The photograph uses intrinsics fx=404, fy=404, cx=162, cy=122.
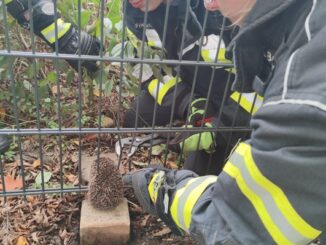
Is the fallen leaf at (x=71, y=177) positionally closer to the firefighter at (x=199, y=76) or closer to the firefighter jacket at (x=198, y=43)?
the firefighter at (x=199, y=76)

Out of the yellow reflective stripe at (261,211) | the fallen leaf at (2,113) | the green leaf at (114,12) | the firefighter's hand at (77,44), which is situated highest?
the green leaf at (114,12)

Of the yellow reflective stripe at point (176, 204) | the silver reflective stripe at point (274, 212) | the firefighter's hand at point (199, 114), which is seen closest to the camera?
the silver reflective stripe at point (274, 212)

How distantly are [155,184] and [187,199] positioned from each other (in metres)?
0.27

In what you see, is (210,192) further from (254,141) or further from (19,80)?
(19,80)

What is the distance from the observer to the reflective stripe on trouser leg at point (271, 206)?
89cm

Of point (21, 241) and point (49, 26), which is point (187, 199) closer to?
point (21, 241)

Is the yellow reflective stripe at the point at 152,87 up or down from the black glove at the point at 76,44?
down

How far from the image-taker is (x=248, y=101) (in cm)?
173

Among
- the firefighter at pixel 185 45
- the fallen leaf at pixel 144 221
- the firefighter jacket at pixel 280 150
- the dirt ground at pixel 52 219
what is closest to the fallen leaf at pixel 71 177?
the dirt ground at pixel 52 219

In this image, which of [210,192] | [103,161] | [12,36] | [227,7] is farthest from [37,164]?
[227,7]

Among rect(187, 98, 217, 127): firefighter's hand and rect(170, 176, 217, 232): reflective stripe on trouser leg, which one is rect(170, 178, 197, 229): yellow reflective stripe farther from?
rect(187, 98, 217, 127): firefighter's hand

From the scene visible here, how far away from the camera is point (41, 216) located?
1.76m

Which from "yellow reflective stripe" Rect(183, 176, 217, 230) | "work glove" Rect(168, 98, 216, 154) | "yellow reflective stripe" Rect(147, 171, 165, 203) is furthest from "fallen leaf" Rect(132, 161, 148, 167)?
"yellow reflective stripe" Rect(183, 176, 217, 230)

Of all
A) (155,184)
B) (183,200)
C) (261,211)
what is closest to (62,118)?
(155,184)
